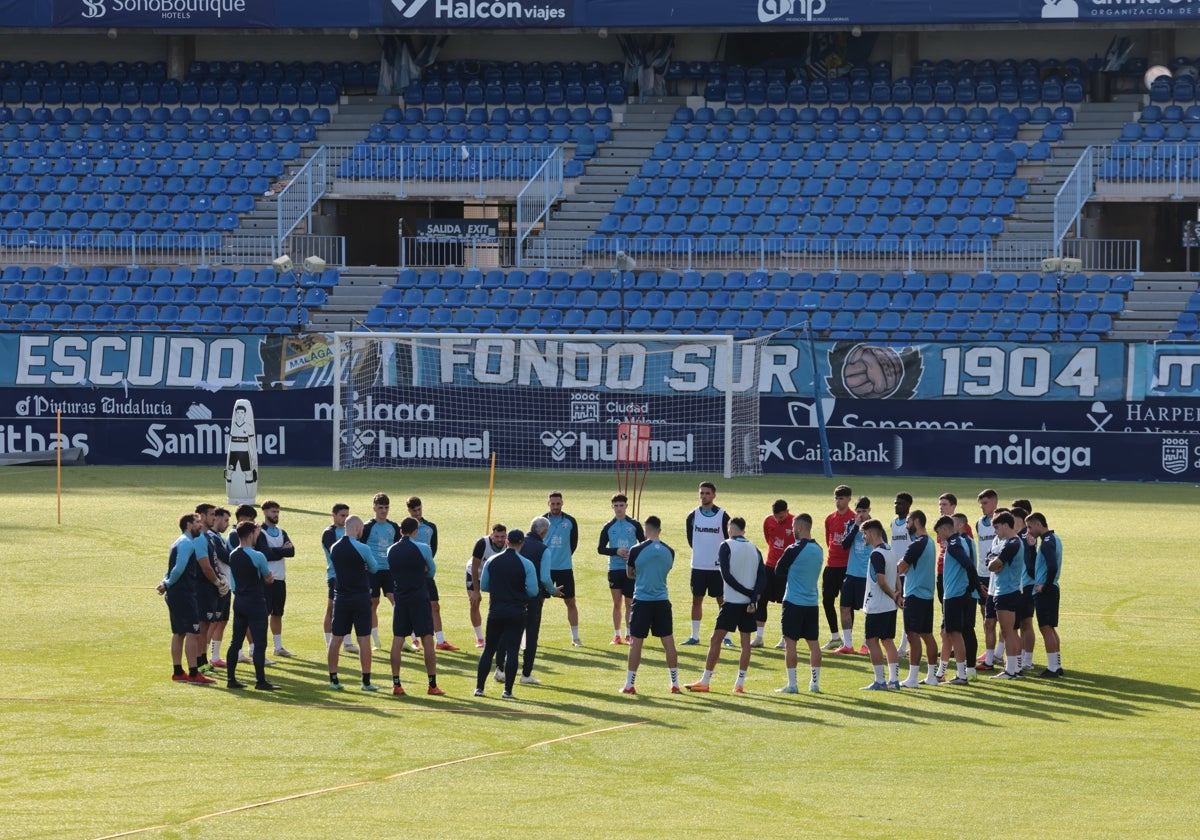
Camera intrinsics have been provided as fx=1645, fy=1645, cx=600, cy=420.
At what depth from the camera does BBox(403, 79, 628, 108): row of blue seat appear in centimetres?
4862

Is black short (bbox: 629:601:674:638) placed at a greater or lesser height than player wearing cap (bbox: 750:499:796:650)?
lesser

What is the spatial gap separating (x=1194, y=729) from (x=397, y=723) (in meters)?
7.11

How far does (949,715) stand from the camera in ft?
49.9

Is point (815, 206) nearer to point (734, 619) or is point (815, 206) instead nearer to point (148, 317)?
point (148, 317)

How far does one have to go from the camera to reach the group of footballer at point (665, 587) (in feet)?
52.3

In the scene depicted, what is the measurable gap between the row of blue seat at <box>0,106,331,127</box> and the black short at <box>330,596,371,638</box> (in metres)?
34.9

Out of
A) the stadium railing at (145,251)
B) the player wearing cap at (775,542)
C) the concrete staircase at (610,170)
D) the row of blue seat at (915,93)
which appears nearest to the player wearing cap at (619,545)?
the player wearing cap at (775,542)

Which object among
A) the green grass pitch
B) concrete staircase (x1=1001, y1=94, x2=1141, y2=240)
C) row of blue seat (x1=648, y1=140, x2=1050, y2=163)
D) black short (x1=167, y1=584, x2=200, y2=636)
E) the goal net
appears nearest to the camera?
the green grass pitch

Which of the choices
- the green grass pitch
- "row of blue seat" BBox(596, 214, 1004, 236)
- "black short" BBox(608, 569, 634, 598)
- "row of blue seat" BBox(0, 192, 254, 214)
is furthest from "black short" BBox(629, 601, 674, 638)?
"row of blue seat" BBox(0, 192, 254, 214)

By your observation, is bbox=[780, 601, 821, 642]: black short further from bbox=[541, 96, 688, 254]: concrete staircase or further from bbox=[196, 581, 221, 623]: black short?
bbox=[541, 96, 688, 254]: concrete staircase

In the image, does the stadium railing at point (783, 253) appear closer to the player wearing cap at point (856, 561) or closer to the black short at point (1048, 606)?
the player wearing cap at point (856, 561)

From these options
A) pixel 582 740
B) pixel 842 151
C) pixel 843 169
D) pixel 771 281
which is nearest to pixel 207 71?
pixel 842 151

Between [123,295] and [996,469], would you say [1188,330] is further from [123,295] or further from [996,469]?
[123,295]

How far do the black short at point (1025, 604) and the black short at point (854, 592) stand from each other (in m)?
1.64
